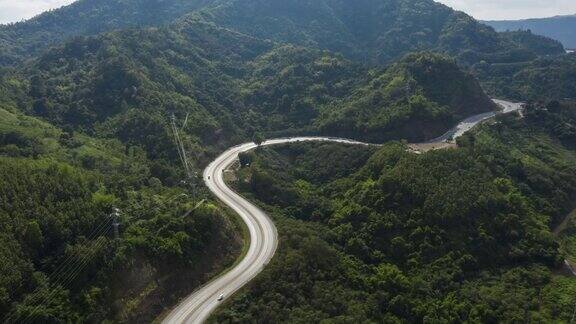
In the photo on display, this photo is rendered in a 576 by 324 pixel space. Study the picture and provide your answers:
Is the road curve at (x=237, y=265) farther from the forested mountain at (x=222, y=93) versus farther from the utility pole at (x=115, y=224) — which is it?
the forested mountain at (x=222, y=93)

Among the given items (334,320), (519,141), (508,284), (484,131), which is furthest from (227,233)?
(519,141)

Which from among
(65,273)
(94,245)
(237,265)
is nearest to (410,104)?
(237,265)

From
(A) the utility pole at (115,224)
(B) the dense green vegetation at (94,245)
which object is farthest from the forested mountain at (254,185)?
(A) the utility pole at (115,224)

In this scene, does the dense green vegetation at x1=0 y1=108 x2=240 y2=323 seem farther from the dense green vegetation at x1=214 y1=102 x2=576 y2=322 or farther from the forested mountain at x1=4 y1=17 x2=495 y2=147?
the forested mountain at x1=4 y1=17 x2=495 y2=147

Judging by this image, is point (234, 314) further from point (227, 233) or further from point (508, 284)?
point (508, 284)

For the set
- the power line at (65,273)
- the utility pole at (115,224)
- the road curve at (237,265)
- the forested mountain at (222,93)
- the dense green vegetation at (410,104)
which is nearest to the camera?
the power line at (65,273)

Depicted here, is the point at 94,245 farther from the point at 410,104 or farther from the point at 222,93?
the point at 222,93
